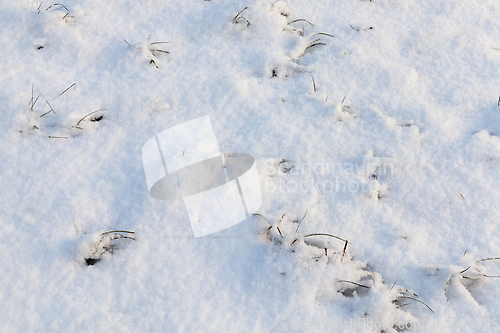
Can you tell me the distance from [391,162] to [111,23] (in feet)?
5.89

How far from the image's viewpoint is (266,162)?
167 cm

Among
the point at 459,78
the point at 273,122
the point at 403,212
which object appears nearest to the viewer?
the point at 403,212

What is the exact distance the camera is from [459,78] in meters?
1.97

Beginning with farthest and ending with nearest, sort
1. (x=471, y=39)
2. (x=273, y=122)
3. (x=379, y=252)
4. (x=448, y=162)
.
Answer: (x=471, y=39)
(x=273, y=122)
(x=448, y=162)
(x=379, y=252)

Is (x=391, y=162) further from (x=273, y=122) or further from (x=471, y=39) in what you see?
(x=471, y=39)

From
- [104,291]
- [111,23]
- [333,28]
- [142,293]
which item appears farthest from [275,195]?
[111,23]

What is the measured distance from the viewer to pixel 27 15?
2262mm

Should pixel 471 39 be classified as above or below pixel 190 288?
above

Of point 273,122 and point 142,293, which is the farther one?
point 273,122

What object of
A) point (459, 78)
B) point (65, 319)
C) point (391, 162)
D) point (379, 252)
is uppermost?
point (459, 78)

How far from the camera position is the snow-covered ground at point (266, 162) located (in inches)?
52.0

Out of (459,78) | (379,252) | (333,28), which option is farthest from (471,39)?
(379,252)

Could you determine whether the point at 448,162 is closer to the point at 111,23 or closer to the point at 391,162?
the point at 391,162

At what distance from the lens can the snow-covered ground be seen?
4.33 feet
